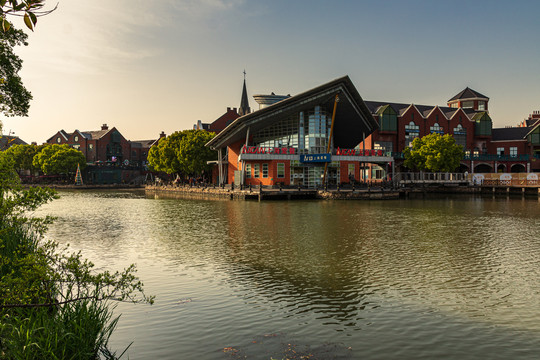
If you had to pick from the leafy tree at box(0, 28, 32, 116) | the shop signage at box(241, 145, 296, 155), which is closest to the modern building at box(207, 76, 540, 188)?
the shop signage at box(241, 145, 296, 155)

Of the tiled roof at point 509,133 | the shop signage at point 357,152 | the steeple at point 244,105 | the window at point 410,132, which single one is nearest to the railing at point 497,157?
the tiled roof at point 509,133

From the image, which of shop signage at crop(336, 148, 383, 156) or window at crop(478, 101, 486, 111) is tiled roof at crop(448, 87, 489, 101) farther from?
shop signage at crop(336, 148, 383, 156)

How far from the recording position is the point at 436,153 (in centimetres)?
6975

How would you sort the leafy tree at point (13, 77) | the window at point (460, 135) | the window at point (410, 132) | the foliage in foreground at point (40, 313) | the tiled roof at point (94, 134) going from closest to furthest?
the foliage in foreground at point (40, 313) → the leafy tree at point (13, 77) → the window at point (410, 132) → the window at point (460, 135) → the tiled roof at point (94, 134)

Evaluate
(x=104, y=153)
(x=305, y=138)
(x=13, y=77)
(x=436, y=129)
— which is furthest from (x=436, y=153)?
(x=104, y=153)

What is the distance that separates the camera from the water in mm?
8648

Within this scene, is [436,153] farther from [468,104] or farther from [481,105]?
[481,105]

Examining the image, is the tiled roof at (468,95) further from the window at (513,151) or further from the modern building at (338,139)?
the window at (513,151)

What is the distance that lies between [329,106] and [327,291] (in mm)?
48890

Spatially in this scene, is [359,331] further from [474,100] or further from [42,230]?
[474,100]

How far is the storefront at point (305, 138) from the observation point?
53.7m

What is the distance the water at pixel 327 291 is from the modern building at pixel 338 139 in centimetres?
3087

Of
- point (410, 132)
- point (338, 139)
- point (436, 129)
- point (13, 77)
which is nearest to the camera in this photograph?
point (13, 77)

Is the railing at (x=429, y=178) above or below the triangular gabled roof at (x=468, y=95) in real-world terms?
below
